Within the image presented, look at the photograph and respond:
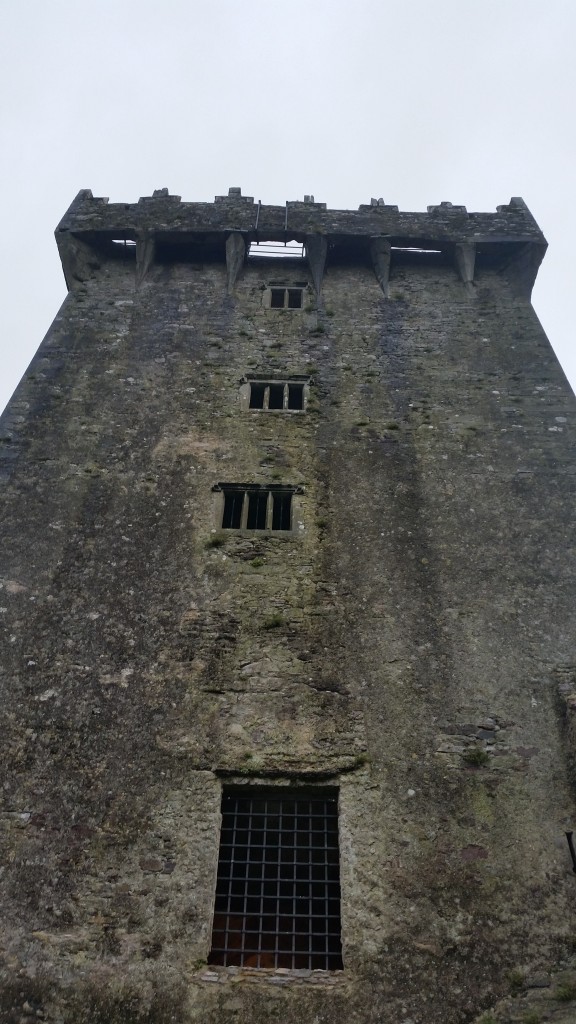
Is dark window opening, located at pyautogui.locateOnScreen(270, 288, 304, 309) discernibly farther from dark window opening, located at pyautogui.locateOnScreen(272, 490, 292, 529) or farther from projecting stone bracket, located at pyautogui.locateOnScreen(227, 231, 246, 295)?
dark window opening, located at pyautogui.locateOnScreen(272, 490, 292, 529)

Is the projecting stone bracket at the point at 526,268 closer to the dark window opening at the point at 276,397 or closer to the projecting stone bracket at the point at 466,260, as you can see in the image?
the projecting stone bracket at the point at 466,260

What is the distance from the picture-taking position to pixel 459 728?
7.98m

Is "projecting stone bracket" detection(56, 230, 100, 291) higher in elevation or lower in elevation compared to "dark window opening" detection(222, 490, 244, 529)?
higher

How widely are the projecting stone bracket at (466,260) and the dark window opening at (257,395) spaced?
495cm

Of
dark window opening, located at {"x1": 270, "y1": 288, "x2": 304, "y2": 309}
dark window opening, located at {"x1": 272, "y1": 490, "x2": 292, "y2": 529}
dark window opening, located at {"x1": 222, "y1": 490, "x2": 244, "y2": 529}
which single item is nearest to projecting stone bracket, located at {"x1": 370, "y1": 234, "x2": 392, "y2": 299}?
dark window opening, located at {"x1": 270, "y1": 288, "x2": 304, "y2": 309}

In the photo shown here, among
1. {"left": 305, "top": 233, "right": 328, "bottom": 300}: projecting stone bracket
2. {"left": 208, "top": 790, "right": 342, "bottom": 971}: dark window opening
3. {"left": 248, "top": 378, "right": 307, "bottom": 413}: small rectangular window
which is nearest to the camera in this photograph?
{"left": 208, "top": 790, "right": 342, "bottom": 971}: dark window opening

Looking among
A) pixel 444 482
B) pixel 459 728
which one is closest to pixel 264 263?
pixel 444 482

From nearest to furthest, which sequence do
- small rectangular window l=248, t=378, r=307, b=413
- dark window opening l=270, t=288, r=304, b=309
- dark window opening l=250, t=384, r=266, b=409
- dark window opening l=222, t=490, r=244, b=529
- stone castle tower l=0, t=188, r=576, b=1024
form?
stone castle tower l=0, t=188, r=576, b=1024 → dark window opening l=222, t=490, r=244, b=529 → small rectangular window l=248, t=378, r=307, b=413 → dark window opening l=250, t=384, r=266, b=409 → dark window opening l=270, t=288, r=304, b=309

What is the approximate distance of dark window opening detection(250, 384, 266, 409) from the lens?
11.7 metres

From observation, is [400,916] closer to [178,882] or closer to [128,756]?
[178,882]

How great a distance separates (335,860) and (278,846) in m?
A: 0.62

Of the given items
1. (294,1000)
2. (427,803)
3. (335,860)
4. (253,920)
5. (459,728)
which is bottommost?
(294,1000)

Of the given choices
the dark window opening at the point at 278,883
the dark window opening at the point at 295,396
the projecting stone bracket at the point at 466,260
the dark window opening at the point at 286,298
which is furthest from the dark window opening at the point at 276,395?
the dark window opening at the point at 278,883

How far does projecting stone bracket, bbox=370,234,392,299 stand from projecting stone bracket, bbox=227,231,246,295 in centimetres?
262
